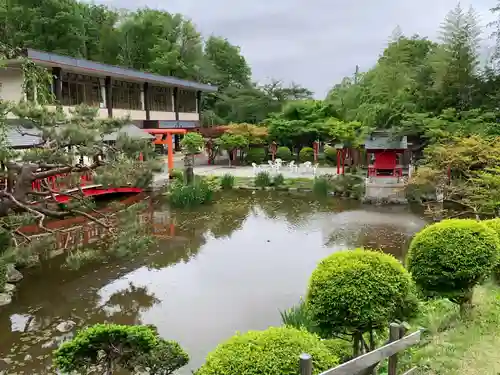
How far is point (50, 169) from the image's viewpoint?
26.6 ft

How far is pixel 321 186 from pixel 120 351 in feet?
47.7

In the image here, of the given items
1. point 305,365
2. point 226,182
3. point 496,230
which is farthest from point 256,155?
point 305,365

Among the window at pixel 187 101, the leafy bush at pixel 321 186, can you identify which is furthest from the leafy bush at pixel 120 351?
the window at pixel 187 101

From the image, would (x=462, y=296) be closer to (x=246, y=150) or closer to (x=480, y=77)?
(x=480, y=77)

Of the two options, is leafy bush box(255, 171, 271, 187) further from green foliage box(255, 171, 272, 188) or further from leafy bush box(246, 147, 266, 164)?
leafy bush box(246, 147, 266, 164)

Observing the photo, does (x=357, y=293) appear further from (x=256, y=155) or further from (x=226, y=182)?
(x=256, y=155)

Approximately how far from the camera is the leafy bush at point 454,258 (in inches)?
209

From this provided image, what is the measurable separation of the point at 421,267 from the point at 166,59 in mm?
32189

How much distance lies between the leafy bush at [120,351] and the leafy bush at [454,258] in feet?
9.73

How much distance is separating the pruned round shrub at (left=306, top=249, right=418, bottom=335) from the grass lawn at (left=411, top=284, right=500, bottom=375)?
50 cm

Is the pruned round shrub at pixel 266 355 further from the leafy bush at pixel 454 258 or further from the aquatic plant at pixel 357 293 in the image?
the leafy bush at pixel 454 258

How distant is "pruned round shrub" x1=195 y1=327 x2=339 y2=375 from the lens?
9.21 feet

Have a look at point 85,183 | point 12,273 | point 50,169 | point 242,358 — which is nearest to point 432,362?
point 242,358

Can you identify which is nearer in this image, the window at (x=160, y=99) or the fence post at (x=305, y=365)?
the fence post at (x=305, y=365)
